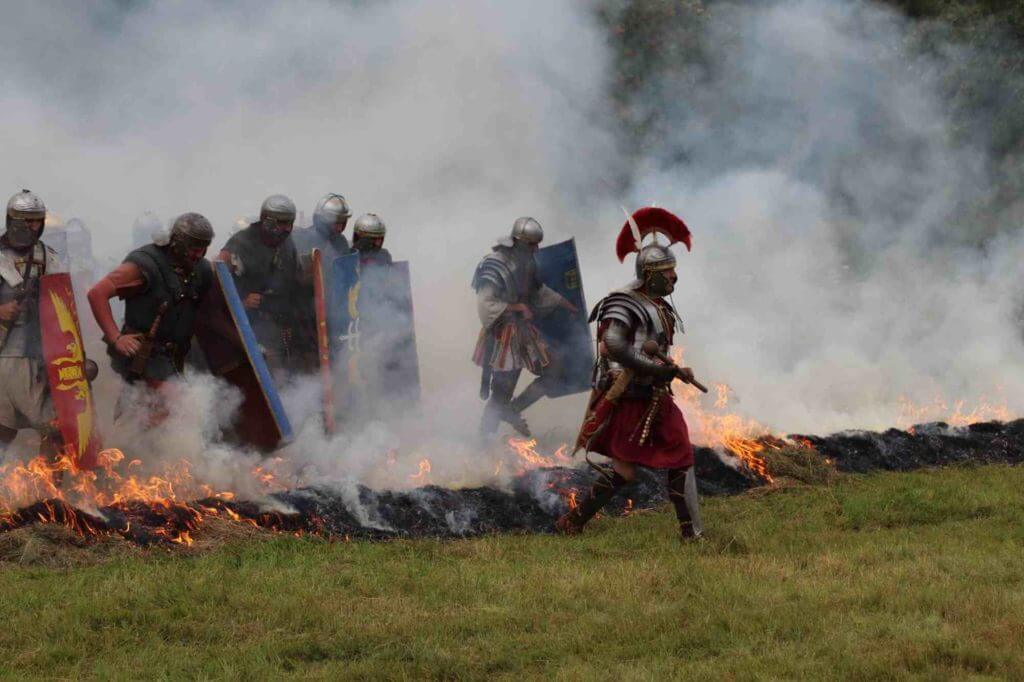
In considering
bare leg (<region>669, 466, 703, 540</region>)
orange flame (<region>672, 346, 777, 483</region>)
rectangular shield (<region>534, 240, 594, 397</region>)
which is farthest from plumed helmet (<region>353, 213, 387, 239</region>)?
bare leg (<region>669, 466, 703, 540</region>)

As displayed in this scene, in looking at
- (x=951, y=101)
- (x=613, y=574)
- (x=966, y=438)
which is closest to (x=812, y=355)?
(x=966, y=438)

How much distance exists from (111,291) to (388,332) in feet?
7.87

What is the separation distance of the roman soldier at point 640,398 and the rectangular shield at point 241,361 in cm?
192

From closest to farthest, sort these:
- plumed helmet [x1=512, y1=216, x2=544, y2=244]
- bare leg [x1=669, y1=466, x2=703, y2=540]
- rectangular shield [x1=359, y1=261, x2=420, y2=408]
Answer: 1. bare leg [x1=669, y1=466, x2=703, y2=540]
2. rectangular shield [x1=359, y1=261, x2=420, y2=408]
3. plumed helmet [x1=512, y1=216, x2=544, y2=244]

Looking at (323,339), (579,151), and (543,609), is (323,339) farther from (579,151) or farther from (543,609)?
(579,151)

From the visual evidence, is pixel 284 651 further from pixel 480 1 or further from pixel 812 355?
pixel 480 1

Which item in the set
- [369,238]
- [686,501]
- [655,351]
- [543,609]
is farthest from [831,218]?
[543,609]

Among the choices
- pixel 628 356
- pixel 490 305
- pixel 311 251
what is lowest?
pixel 628 356

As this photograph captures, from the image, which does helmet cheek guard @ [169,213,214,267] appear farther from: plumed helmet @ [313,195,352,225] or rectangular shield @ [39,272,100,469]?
plumed helmet @ [313,195,352,225]

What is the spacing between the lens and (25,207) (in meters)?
7.85

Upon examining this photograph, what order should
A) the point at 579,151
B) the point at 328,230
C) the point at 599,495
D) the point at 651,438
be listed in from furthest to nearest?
the point at 579,151 → the point at 328,230 → the point at 599,495 → the point at 651,438

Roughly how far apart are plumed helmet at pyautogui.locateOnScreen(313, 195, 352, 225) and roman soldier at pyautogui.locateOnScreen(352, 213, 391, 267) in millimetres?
158

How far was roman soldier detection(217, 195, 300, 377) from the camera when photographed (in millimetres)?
9414

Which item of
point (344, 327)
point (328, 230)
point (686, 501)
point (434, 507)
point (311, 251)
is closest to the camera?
point (686, 501)
